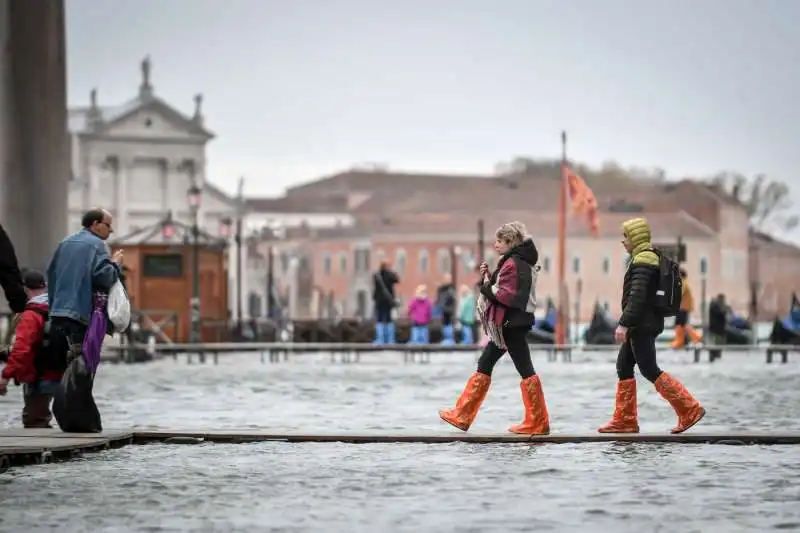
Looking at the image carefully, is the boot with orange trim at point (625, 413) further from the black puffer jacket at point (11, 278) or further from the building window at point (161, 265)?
the building window at point (161, 265)

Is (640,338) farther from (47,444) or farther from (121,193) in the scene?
(121,193)

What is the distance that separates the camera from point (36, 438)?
13.2m

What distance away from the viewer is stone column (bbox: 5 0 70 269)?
27531mm

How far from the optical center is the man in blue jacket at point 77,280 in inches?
529

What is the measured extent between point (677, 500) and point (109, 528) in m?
2.74

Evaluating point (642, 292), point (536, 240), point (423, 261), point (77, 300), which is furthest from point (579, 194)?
point (536, 240)

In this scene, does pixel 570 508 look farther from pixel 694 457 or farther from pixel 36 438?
pixel 36 438

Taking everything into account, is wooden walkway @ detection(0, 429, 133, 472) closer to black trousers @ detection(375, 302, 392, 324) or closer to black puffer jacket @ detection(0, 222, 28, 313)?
black puffer jacket @ detection(0, 222, 28, 313)

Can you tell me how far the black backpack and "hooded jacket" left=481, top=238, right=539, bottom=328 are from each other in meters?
0.83

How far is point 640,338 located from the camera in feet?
46.8

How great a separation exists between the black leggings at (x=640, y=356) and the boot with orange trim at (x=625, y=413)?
0.10 m

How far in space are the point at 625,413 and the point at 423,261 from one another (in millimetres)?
125171

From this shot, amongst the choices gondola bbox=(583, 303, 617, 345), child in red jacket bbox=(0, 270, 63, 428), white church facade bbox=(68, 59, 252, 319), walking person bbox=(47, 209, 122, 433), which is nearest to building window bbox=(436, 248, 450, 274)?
white church facade bbox=(68, 59, 252, 319)

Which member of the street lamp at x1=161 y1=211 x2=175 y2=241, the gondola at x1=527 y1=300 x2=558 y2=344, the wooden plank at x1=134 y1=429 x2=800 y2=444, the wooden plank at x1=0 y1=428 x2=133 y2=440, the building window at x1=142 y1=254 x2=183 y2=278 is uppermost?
the street lamp at x1=161 y1=211 x2=175 y2=241
